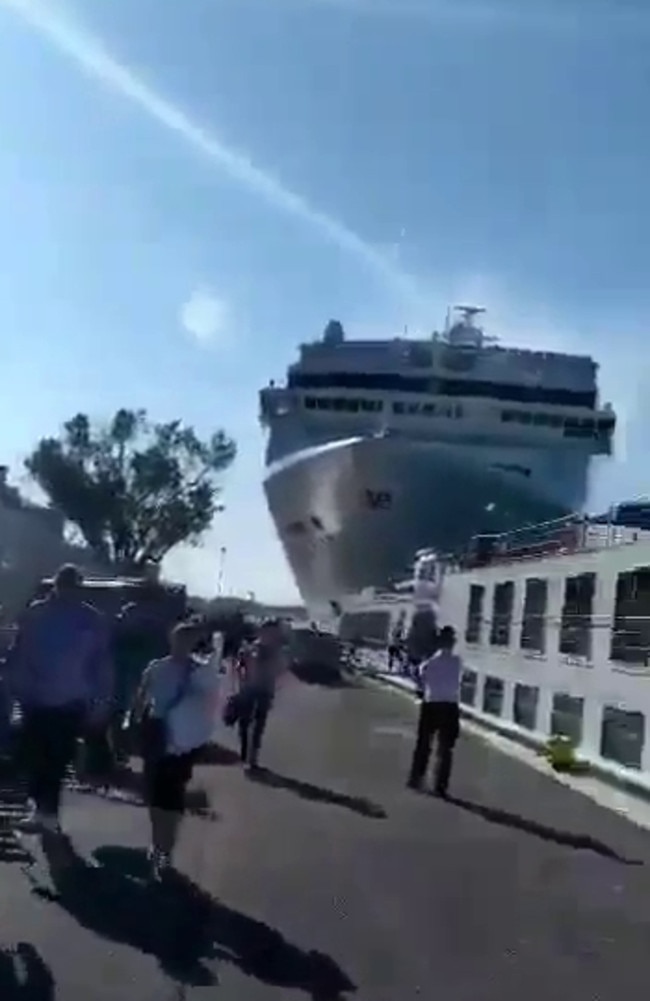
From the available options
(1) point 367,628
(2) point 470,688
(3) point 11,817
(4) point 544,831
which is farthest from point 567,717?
(1) point 367,628

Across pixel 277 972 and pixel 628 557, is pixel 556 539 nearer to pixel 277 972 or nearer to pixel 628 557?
pixel 628 557

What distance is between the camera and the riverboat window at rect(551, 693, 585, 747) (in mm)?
17594

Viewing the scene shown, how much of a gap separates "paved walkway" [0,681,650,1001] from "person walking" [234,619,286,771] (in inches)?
49.5

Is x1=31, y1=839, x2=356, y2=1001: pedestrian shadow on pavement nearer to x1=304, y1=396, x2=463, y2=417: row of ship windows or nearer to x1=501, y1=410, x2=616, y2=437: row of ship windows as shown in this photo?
x1=304, y1=396, x2=463, y2=417: row of ship windows

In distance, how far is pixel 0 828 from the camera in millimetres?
9055

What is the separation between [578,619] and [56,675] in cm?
1121

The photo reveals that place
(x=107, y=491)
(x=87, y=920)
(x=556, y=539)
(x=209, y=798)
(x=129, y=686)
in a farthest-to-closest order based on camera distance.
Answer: (x=107, y=491), (x=556, y=539), (x=129, y=686), (x=209, y=798), (x=87, y=920)

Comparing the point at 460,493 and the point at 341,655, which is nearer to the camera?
the point at 341,655

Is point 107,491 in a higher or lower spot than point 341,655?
higher

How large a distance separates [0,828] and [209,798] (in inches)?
110

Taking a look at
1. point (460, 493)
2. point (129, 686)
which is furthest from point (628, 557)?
point (460, 493)

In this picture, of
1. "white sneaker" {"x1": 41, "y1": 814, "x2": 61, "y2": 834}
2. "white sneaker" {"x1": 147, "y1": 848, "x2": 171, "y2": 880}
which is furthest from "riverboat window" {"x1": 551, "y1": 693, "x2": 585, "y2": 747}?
"white sneaker" {"x1": 147, "y1": 848, "x2": 171, "y2": 880}

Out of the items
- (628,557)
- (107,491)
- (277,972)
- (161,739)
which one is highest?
(107,491)

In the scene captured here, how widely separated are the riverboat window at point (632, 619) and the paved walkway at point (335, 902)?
321cm
